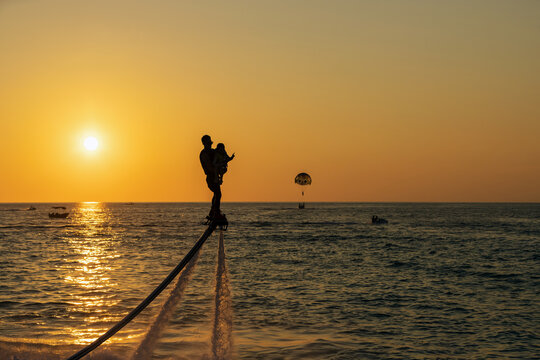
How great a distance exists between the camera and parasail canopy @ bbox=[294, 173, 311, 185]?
178 metres

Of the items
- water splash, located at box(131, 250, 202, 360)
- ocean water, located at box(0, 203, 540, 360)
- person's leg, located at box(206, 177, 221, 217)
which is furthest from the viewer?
ocean water, located at box(0, 203, 540, 360)

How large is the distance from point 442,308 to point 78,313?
1761 centimetres

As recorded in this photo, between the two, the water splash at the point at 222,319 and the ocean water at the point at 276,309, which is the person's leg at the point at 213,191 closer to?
the water splash at the point at 222,319

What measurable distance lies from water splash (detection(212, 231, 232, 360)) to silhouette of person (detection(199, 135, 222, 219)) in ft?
3.68

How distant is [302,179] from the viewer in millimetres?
179875

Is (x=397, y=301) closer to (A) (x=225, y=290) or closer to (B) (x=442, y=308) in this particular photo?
(B) (x=442, y=308)

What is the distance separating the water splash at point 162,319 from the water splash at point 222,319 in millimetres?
759

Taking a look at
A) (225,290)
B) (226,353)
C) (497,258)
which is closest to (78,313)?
(225,290)

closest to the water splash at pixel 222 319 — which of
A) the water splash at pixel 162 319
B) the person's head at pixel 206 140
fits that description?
the water splash at pixel 162 319

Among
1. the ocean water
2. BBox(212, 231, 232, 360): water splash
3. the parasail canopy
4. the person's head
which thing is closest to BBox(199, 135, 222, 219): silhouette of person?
the person's head

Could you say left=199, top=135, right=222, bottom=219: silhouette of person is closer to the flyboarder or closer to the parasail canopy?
the flyboarder

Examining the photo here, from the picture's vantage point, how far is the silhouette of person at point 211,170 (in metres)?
14.2

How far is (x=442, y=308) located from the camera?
93.9 ft

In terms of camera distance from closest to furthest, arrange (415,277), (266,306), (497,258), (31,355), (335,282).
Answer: (31,355) → (266,306) → (335,282) → (415,277) → (497,258)
